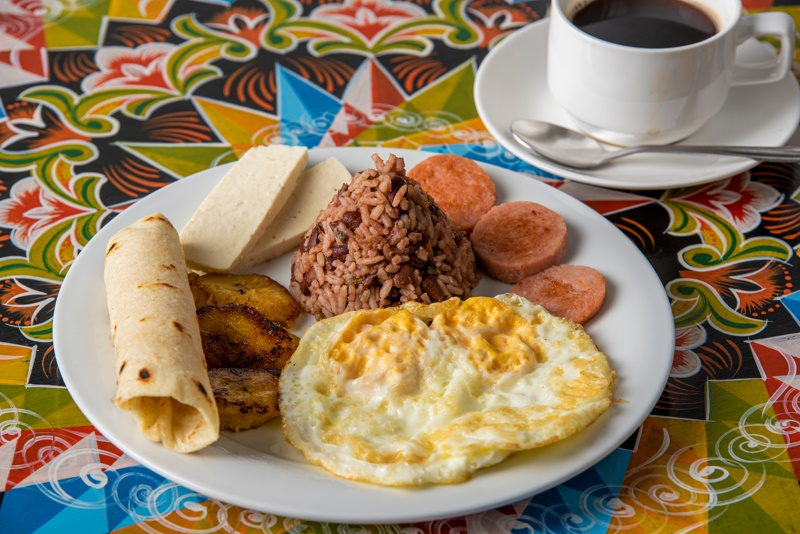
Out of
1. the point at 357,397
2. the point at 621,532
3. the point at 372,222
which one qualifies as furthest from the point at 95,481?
the point at 621,532

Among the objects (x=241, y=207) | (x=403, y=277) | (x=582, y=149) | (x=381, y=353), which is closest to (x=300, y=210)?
(x=241, y=207)

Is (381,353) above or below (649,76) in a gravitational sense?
below

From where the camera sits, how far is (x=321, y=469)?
251 cm

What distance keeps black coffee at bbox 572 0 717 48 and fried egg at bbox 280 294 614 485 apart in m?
1.46

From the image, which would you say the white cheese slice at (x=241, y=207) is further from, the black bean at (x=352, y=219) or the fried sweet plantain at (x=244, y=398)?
the fried sweet plantain at (x=244, y=398)

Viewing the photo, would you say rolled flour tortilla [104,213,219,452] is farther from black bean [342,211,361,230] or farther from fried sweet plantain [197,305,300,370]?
black bean [342,211,361,230]

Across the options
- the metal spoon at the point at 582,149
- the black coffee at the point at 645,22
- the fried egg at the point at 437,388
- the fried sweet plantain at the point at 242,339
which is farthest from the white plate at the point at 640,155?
the fried sweet plantain at the point at 242,339

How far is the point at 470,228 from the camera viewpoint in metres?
3.53

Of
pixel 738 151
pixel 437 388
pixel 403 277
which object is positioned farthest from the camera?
pixel 738 151

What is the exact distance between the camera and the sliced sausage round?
11.6 feet

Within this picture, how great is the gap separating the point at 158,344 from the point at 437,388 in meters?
0.87

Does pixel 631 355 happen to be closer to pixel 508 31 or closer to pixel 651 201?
pixel 651 201

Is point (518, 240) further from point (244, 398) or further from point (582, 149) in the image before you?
point (244, 398)

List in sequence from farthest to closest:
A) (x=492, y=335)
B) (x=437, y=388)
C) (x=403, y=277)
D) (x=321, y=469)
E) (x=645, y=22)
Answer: (x=645, y=22) < (x=403, y=277) < (x=492, y=335) < (x=437, y=388) < (x=321, y=469)
